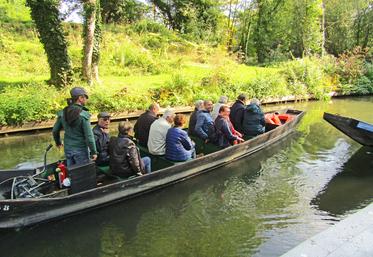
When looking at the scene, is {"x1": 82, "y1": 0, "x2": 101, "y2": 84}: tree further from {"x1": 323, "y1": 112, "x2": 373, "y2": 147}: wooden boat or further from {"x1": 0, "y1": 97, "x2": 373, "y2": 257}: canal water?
{"x1": 323, "y1": 112, "x2": 373, "y2": 147}: wooden boat

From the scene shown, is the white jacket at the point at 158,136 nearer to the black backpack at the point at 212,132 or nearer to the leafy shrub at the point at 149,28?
the black backpack at the point at 212,132

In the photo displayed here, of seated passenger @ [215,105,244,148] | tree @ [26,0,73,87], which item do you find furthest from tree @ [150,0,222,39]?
seated passenger @ [215,105,244,148]

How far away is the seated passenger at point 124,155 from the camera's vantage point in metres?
6.54

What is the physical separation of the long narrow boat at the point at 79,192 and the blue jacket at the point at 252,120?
1.48 m

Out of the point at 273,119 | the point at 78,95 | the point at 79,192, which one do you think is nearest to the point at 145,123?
the point at 78,95

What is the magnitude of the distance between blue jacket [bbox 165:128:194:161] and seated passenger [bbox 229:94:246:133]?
2.41 metres

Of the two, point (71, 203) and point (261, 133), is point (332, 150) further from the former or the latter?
point (71, 203)

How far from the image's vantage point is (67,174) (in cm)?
627

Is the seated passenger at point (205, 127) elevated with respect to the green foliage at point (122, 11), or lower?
lower

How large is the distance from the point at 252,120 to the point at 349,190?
286 cm

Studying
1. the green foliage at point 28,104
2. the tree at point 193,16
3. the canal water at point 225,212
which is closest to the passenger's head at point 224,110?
the canal water at point 225,212

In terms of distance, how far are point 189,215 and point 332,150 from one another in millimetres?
5531

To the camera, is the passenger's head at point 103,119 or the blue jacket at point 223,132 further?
the blue jacket at point 223,132

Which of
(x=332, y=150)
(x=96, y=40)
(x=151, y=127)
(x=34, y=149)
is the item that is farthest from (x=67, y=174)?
(x=96, y=40)
